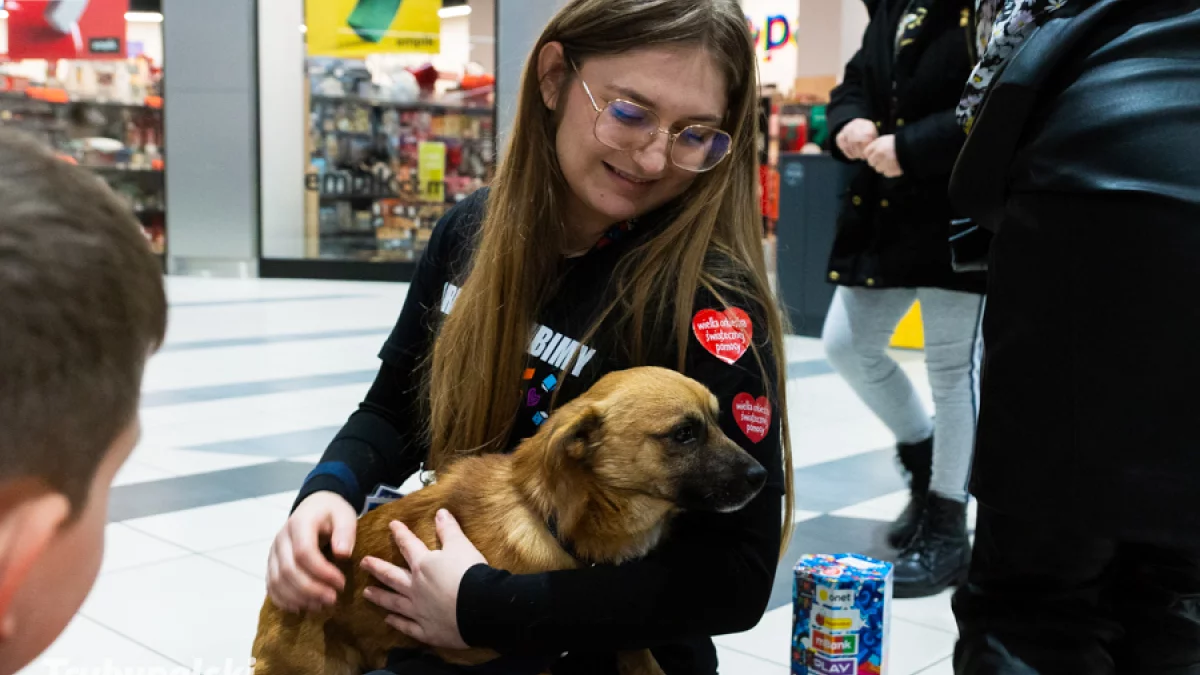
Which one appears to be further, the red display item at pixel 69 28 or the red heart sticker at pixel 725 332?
the red display item at pixel 69 28

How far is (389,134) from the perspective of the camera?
10.9 m

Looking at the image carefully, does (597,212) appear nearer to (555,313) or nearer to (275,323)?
(555,313)

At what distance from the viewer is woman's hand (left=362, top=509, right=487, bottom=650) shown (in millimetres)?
1365

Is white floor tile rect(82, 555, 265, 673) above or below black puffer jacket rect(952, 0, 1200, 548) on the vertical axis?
below

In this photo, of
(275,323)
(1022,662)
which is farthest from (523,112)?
(275,323)

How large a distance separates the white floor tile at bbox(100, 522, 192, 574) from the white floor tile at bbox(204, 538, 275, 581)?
0.32ft

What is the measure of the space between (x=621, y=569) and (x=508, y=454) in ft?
0.94

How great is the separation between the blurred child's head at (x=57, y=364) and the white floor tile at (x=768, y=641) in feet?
6.91

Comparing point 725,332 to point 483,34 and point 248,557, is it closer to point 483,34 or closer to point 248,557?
point 248,557

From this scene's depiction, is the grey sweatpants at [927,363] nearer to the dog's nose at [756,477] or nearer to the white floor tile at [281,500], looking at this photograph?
the dog's nose at [756,477]

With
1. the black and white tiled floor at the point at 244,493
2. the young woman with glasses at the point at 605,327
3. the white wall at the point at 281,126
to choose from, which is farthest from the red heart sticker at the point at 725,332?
the white wall at the point at 281,126

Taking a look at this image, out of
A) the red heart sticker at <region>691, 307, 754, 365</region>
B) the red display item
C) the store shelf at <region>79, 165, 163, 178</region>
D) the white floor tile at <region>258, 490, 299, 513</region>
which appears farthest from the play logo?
the red display item

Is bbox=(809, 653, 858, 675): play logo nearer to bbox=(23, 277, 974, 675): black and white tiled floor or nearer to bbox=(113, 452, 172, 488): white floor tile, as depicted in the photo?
bbox=(23, 277, 974, 675): black and white tiled floor

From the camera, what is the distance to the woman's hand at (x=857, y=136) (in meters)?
3.01
